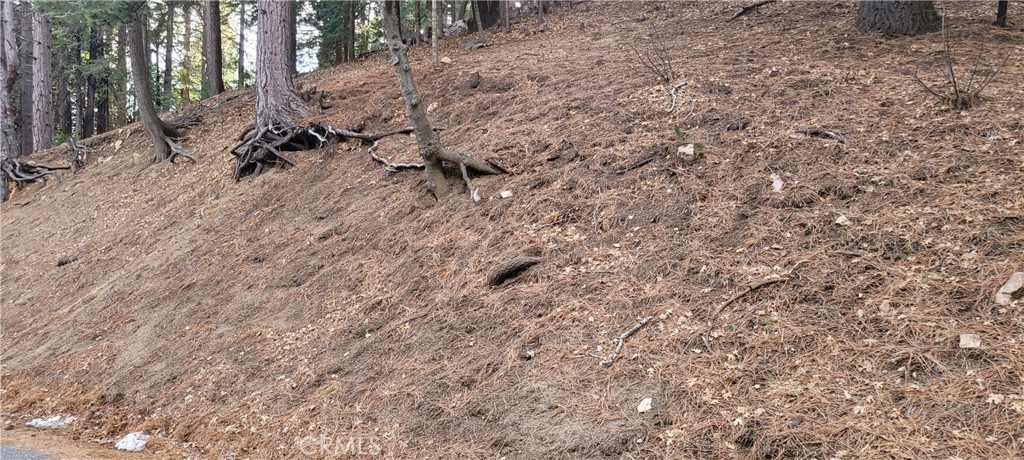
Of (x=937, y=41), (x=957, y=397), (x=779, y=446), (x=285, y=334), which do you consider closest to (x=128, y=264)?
(x=285, y=334)

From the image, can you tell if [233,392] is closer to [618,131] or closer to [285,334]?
[285,334]

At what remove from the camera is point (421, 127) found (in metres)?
6.18

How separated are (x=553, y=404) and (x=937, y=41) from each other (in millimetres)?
6400

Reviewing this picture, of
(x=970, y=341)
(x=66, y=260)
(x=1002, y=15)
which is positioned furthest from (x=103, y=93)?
(x=970, y=341)

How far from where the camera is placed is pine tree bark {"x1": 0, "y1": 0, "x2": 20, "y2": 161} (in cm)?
1411

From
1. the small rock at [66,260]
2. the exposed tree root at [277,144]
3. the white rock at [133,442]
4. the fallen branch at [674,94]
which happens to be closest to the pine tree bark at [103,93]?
the small rock at [66,260]

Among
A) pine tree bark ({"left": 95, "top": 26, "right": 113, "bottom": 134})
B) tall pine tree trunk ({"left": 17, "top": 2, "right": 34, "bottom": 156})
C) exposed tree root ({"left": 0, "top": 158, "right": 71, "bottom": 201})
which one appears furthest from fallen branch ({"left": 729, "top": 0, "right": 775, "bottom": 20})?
pine tree bark ({"left": 95, "top": 26, "right": 113, "bottom": 134})

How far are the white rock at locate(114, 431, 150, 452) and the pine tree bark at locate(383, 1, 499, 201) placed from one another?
3199 mm

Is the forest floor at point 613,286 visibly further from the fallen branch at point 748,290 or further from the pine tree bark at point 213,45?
the pine tree bark at point 213,45

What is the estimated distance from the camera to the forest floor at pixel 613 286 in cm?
335

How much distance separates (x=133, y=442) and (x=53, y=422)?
1.25 meters

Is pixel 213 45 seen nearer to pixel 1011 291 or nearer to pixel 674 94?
pixel 674 94

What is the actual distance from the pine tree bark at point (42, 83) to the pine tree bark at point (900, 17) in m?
17.3

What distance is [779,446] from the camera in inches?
121
